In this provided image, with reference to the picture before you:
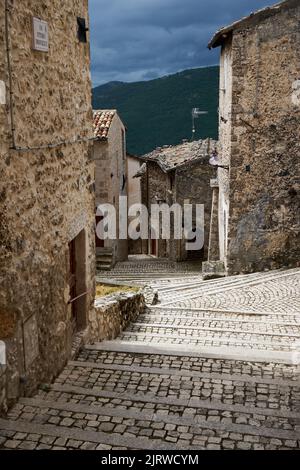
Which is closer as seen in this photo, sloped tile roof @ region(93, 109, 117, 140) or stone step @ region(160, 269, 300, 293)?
stone step @ region(160, 269, 300, 293)

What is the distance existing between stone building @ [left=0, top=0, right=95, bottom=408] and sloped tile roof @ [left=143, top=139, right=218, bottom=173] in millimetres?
13477

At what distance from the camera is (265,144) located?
44.0ft

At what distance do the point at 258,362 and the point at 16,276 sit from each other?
316 cm

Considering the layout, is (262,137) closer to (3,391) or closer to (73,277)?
(73,277)

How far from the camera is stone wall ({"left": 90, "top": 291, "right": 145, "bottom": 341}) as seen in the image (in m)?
7.42

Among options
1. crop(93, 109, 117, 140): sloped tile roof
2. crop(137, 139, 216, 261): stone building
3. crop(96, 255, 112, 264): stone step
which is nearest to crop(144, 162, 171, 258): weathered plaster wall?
crop(137, 139, 216, 261): stone building

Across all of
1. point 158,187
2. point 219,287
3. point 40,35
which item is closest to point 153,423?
point 40,35

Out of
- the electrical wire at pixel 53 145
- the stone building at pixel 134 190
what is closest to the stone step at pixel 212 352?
the electrical wire at pixel 53 145

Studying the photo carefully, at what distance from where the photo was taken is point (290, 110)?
1312cm

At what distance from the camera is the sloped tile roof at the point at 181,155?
66.0 feet

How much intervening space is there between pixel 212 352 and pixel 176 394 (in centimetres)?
134

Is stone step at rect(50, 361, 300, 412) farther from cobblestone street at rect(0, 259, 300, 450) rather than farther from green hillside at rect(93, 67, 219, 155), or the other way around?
green hillside at rect(93, 67, 219, 155)

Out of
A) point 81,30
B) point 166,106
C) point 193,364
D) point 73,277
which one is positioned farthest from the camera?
point 166,106
